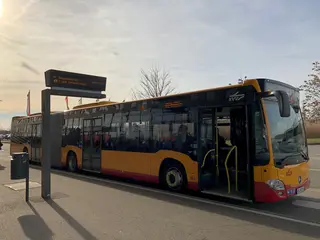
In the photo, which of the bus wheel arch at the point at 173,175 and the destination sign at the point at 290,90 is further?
the bus wheel arch at the point at 173,175

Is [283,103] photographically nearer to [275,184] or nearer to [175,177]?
[275,184]

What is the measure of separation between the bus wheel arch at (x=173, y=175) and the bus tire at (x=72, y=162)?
567cm

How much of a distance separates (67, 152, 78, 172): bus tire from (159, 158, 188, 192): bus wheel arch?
18.6 feet

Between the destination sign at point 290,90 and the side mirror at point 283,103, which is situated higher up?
the destination sign at point 290,90

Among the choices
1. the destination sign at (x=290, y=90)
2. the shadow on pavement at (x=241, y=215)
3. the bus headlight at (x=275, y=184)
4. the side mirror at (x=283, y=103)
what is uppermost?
the destination sign at (x=290, y=90)

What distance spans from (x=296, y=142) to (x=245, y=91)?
1784mm

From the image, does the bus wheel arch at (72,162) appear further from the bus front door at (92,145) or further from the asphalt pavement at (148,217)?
the asphalt pavement at (148,217)

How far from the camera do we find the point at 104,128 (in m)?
11.6

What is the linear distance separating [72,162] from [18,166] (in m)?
6.15

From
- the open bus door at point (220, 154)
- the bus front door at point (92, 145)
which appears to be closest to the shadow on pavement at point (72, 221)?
the open bus door at point (220, 154)

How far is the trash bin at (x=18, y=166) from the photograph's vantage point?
7801 millimetres

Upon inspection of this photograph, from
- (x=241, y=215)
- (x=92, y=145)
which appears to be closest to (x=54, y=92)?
(x=92, y=145)

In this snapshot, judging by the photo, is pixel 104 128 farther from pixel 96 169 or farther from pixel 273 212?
pixel 273 212

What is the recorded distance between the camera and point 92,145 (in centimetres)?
1241
